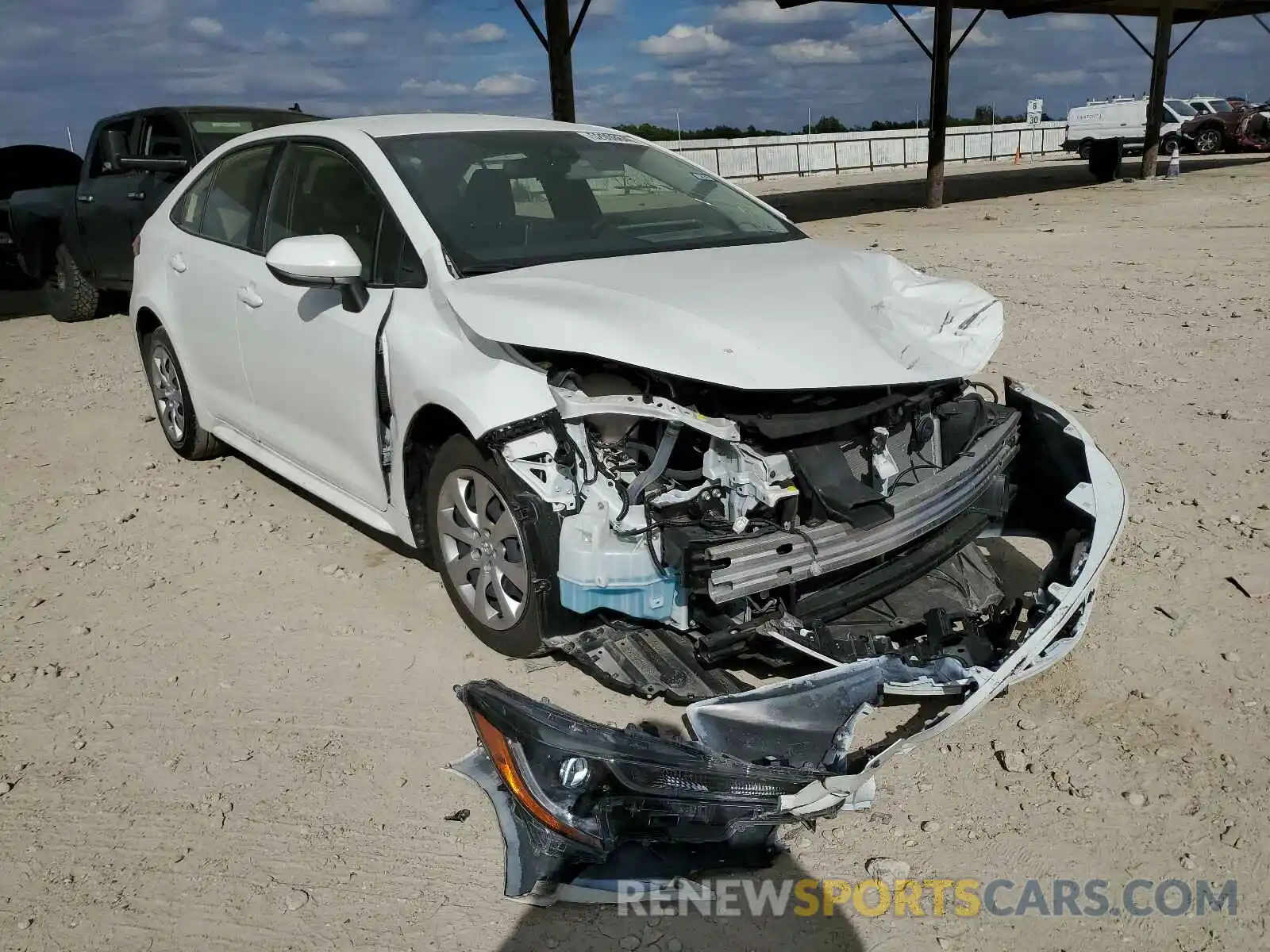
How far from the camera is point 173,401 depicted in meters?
5.74

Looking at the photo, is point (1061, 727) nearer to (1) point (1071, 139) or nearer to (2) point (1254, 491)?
(2) point (1254, 491)

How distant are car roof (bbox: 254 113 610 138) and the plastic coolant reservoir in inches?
80.2

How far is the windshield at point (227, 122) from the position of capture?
8617 millimetres

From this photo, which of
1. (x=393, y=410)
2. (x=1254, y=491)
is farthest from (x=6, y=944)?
(x=1254, y=491)

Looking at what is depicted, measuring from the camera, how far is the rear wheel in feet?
11.0

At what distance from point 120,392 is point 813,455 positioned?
6175 mm

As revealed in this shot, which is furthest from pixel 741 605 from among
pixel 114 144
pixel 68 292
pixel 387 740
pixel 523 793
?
Result: pixel 68 292

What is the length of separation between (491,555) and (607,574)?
598mm

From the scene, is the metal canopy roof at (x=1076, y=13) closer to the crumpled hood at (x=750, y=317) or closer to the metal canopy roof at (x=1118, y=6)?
the metal canopy roof at (x=1118, y=6)

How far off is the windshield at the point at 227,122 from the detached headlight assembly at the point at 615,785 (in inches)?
292

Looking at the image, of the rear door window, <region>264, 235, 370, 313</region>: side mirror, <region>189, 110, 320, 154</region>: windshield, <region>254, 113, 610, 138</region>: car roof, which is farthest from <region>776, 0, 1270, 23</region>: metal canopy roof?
<region>264, 235, 370, 313</region>: side mirror

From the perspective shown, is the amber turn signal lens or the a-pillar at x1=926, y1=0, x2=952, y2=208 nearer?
the amber turn signal lens

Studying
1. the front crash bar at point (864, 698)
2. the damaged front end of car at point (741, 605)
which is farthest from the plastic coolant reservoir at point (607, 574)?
the front crash bar at point (864, 698)
